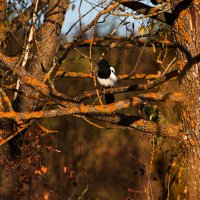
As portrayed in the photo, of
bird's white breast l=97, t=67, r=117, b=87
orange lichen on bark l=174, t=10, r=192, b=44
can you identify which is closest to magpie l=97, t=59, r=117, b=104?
bird's white breast l=97, t=67, r=117, b=87

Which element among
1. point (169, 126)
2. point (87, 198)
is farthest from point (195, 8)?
point (87, 198)

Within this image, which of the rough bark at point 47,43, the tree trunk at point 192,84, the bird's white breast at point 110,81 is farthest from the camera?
the bird's white breast at point 110,81

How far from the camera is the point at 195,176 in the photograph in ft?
11.4

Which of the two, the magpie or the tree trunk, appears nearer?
the tree trunk

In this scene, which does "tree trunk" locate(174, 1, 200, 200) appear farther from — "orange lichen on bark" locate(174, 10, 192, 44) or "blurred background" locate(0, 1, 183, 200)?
"blurred background" locate(0, 1, 183, 200)

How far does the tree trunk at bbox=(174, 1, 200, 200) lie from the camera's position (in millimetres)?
3447

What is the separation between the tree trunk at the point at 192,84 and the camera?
345 centimetres

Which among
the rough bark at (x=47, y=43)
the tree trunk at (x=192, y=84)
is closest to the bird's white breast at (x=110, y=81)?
the rough bark at (x=47, y=43)

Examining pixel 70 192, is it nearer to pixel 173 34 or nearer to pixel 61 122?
pixel 61 122

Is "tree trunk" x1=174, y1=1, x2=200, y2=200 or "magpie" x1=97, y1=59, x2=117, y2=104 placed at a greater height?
"magpie" x1=97, y1=59, x2=117, y2=104

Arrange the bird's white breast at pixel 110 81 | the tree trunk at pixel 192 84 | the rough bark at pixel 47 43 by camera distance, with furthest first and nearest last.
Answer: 1. the bird's white breast at pixel 110 81
2. the rough bark at pixel 47 43
3. the tree trunk at pixel 192 84

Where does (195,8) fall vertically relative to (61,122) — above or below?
above

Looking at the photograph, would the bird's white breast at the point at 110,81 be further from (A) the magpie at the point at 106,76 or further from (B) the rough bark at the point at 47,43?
(B) the rough bark at the point at 47,43

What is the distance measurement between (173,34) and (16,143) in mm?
2915
